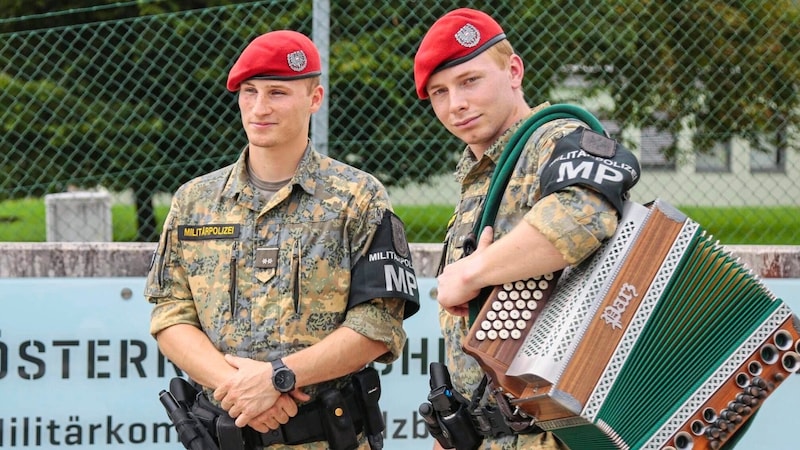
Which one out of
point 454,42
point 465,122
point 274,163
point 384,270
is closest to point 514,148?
point 465,122

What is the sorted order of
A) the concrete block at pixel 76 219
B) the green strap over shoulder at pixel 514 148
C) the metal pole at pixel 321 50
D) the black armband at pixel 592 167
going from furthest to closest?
the concrete block at pixel 76 219 → the metal pole at pixel 321 50 → the green strap over shoulder at pixel 514 148 → the black armband at pixel 592 167

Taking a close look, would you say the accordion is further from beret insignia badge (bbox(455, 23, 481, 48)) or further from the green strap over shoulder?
beret insignia badge (bbox(455, 23, 481, 48))

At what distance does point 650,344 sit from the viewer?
2166 mm

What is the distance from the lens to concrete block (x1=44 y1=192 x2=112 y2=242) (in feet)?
17.7

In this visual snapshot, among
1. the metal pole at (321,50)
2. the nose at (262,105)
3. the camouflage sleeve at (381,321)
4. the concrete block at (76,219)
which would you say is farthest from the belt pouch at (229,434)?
the concrete block at (76,219)

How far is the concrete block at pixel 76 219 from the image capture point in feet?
17.7

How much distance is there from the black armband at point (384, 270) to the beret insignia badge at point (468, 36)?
2.32 ft

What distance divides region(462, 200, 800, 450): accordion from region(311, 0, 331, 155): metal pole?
2.76 m

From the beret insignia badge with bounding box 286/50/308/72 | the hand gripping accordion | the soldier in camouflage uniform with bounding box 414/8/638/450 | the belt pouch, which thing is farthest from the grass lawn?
the hand gripping accordion

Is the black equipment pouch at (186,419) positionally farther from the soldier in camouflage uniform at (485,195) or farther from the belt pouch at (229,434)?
the soldier in camouflage uniform at (485,195)

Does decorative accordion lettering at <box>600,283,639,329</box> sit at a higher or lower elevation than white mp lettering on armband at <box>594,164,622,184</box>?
lower

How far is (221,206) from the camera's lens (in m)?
3.13

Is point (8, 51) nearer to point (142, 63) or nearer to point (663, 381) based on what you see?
point (142, 63)

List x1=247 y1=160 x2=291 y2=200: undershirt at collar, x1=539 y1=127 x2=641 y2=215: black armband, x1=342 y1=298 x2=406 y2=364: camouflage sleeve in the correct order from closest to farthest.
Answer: x1=539 y1=127 x2=641 y2=215: black armband
x1=342 y1=298 x2=406 y2=364: camouflage sleeve
x1=247 y1=160 x2=291 y2=200: undershirt at collar
